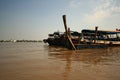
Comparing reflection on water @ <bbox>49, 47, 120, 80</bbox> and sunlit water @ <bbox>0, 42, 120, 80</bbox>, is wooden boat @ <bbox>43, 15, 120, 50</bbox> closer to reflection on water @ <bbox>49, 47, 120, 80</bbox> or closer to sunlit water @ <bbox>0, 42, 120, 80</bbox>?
reflection on water @ <bbox>49, 47, 120, 80</bbox>

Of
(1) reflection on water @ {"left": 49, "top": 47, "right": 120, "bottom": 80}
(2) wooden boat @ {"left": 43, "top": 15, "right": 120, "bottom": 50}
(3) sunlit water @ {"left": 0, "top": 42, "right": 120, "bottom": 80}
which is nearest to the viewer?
(3) sunlit water @ {"left": 0, "top": 42, "right": 120, "bottom": 80}

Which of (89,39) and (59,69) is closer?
(59,69)

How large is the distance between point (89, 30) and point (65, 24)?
8171mm

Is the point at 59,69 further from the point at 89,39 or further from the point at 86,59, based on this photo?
the point at 89,39

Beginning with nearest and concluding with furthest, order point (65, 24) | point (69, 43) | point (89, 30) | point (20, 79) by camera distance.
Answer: point (20, 79)
point (65, 24)
point (69, 43)
point (89, 30)

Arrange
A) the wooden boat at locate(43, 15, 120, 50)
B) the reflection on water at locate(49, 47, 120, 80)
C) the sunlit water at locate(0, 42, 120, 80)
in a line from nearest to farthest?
the sunlit water at locate(0, 42, 120, 80) → the reflection on water at locate(49, 47, 120, 80) → the wooden boat at locate(43, 15, 120, 50)

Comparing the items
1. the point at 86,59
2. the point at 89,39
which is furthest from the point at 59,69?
the point at 89,39

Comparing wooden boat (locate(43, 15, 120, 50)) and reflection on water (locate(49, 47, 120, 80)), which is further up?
wooden boat (locate(43, 15, 120, 50))

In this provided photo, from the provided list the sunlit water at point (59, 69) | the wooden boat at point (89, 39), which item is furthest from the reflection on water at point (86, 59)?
the wooden boat at point (89, 39)

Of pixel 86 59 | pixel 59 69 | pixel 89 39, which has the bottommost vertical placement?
pixel 86 59

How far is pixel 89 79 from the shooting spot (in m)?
4.77

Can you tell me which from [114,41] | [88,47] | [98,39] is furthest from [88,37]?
[88,47]

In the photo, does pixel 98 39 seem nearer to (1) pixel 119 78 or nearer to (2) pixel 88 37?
(2) pixel 88 37

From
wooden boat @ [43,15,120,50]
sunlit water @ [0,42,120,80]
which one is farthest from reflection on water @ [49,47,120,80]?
wooden boat @ [43,15,120,50]
